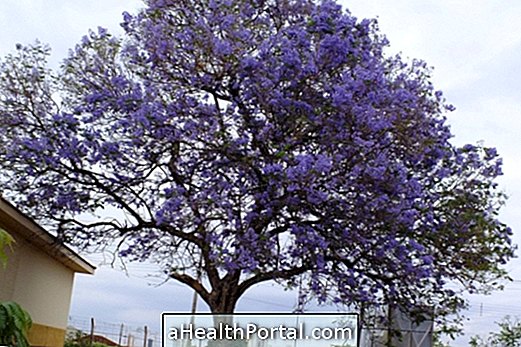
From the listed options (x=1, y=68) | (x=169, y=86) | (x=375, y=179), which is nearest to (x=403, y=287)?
(x=375, y=179)

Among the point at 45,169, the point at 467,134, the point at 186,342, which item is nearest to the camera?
the point at 186,342

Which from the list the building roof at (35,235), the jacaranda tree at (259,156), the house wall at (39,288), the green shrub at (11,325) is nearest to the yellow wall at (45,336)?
the house wall at (39,288)

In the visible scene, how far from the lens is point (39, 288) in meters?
13.6

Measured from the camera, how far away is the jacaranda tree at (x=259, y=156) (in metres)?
10.9

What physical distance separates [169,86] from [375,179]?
3140 mm

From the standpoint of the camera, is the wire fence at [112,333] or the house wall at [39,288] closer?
the house wall at [39,288]

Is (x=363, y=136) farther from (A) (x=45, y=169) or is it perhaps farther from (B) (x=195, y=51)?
(A) (x=45, y=169)

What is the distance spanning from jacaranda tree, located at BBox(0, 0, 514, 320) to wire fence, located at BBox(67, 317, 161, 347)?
6.49 metres

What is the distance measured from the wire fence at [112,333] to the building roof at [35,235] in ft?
11.0

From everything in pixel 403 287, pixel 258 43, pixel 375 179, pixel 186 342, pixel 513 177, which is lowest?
pixel 186 342

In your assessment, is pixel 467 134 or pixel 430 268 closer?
pixel 430 268

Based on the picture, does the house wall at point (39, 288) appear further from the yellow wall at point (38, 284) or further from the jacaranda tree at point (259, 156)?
the jacaranda tree at point (259, 156)

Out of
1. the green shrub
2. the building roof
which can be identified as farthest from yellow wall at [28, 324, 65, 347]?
the green shrub

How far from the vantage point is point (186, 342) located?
9.77 meters
